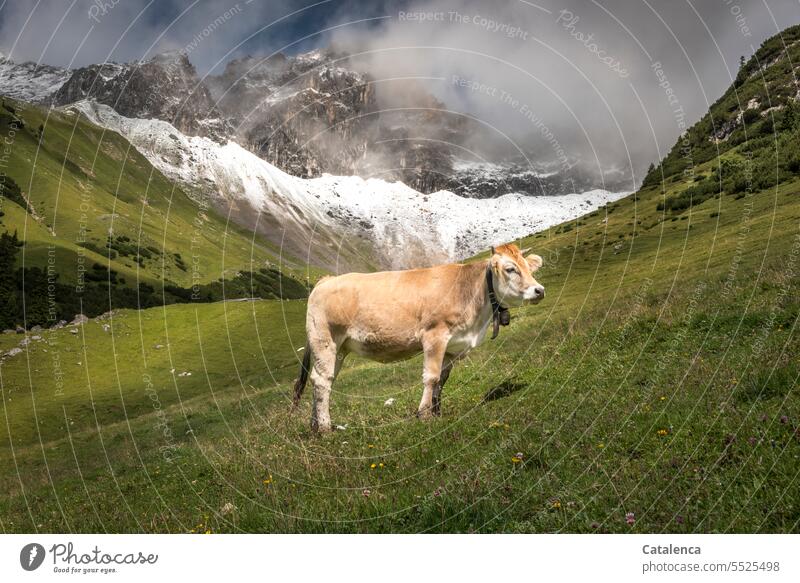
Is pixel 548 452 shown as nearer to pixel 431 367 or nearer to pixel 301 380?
pixel 431 367

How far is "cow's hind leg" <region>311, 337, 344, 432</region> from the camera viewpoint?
1080 centimetres

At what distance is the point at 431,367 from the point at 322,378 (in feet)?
7.30

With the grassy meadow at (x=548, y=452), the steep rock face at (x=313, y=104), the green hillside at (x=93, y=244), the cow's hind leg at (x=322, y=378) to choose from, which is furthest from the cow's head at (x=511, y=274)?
the green hillside at (x=93, y=244)

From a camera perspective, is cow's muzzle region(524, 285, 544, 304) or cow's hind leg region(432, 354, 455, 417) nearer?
cow's muzzle region(524, 285, 544, 304)

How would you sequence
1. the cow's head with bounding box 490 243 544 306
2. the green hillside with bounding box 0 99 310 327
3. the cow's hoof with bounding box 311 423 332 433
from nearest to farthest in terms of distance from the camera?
the cow's head with bounding box 490 243 544 306 < the cow's hoof with bounding box 311 423 332 433 < the green hillside with bounding box 0 99 310 327

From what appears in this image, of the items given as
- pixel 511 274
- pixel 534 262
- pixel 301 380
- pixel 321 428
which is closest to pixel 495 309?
pixel 511 274

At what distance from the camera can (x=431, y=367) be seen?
10.7 metres

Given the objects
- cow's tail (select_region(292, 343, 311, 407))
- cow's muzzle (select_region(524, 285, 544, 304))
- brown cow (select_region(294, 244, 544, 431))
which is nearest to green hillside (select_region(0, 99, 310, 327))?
cow's tail (select_region(292, 343, 311, 407))

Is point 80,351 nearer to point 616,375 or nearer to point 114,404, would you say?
point 114,404

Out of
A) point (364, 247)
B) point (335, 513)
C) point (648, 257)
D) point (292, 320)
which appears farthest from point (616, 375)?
point (364, 247)

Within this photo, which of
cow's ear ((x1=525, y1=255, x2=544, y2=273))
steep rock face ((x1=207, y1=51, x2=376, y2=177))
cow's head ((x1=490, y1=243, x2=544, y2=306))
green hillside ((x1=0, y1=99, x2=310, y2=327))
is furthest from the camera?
green hillside ((x1=0, y1=99, x2=310, y2=327))

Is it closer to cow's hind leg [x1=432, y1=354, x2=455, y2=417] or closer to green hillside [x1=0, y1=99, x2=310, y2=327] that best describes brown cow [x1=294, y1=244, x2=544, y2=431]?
cow's hind leg [x1=432, y1=354, x2=455, y2=417]

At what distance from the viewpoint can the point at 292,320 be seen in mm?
59844

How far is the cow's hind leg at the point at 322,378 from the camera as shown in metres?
10.8
